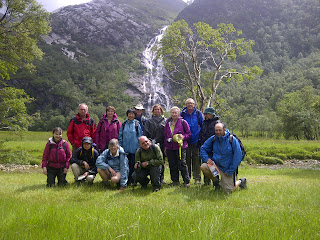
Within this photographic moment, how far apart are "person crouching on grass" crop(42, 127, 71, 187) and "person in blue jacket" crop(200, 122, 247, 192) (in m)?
5.03

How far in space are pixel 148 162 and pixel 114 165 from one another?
4.48 ft

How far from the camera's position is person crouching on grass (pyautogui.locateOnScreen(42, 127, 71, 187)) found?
8.15m

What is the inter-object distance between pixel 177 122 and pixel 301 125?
46326mm

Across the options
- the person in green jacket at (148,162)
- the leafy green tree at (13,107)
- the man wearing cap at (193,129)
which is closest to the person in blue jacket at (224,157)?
the man wearing cap at (193,129)

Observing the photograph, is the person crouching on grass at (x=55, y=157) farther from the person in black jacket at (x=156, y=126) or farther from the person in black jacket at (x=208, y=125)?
the person in black jacket at (x=208, y=125)

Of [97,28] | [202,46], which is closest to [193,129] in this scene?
[202,46]

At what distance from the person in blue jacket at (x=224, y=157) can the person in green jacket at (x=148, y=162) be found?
1.49m

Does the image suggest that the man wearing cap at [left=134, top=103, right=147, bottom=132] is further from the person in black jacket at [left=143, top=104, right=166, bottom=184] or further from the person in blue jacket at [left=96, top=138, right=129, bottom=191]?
the person in blue jacket at [left=96, top=138, right=129, bottom=191]

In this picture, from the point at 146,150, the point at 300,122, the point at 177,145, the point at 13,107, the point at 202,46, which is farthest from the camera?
the point at 300,122

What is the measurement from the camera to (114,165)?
789 cm

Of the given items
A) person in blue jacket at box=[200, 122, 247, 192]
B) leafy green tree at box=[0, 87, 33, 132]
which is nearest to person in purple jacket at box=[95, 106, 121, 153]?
person in blue jacket at box=[200, 122, 247, 192]

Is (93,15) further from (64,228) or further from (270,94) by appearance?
(64,228)

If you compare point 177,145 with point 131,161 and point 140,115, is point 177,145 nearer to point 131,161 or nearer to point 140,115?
point 131,161

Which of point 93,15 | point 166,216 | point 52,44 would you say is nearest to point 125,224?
point 166,216
